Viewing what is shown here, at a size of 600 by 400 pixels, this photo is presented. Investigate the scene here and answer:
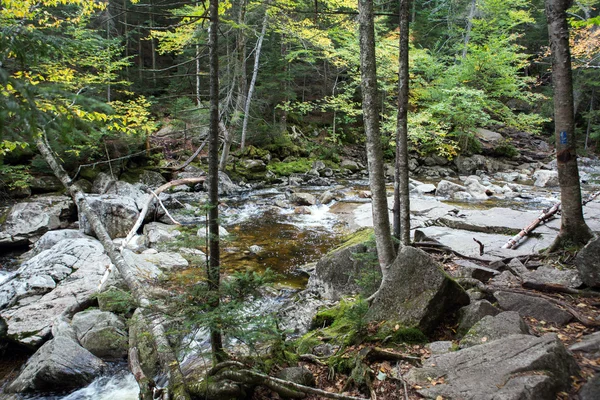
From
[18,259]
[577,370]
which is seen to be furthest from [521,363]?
[18,259]

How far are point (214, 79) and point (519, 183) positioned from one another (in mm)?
21997

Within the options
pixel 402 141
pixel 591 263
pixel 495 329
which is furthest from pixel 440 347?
pixel 402 141

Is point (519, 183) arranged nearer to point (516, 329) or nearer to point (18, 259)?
point (516, 329)

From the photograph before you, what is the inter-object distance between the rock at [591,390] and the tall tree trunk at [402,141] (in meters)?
3.90

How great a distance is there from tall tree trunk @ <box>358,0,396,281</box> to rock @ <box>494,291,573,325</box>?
1629 mm

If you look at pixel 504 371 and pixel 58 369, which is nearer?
pixel 504 371

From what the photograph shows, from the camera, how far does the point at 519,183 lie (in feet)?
67.3

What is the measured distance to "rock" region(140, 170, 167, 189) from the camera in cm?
1742

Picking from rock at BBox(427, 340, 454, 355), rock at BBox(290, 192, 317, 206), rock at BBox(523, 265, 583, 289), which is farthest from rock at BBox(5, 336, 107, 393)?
rock at BBox(290, 192, 317, 206)

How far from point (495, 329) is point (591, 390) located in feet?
3.71

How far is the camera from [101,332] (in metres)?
5.62

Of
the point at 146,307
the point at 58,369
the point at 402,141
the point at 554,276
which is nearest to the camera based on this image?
the point at 146,307

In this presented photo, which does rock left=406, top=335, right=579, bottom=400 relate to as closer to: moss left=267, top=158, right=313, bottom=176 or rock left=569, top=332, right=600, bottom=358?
rock left=569, top=332, right=600, bottom=358

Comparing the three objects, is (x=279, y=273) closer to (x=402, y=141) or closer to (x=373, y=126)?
(x=402, y=141)
